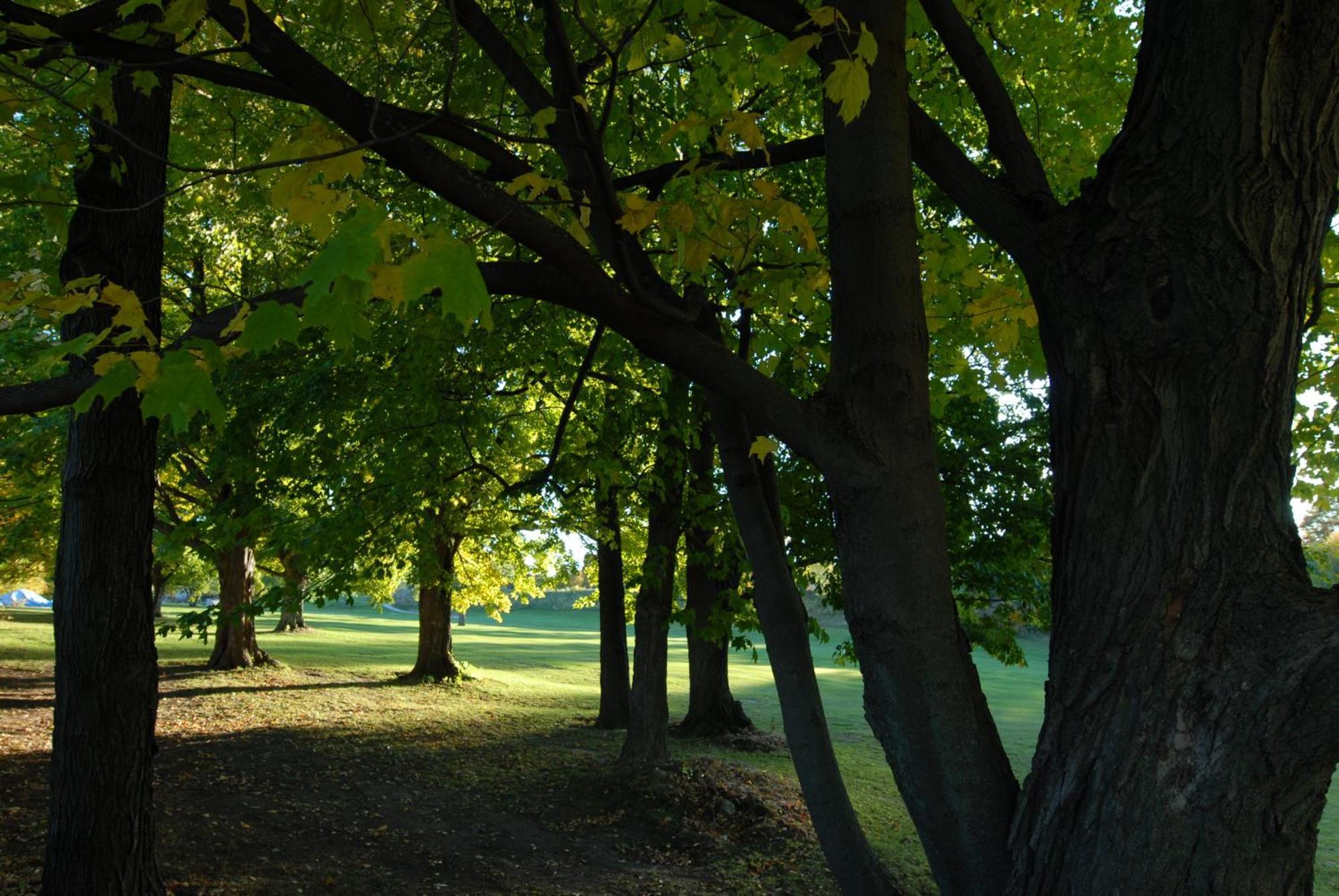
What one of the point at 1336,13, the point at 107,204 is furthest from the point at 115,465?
the point at 1336,13

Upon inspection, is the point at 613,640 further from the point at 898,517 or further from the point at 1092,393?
the point at 1092,393

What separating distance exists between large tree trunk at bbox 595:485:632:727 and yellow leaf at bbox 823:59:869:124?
39.4 feet

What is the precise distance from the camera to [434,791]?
1024 cm

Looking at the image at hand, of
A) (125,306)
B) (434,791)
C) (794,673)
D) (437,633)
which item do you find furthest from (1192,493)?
(437,633)

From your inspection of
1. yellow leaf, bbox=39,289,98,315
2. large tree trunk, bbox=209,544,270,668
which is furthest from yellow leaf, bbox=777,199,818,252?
large tree trunk, bbox=209,544,270,668

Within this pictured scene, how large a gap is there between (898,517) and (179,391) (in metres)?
1.83

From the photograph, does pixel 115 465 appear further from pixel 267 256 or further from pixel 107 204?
pixel 267 256

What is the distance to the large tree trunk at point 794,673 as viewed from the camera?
3.25 m

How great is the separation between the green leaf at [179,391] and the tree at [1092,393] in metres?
0.46

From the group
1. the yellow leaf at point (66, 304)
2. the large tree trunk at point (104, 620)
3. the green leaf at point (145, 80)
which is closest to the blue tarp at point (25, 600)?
the large tree trunk at point (104, 620)

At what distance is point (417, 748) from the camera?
12.7m

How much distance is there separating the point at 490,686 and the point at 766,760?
10133 millimetres

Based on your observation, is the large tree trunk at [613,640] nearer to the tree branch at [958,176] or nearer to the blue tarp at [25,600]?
the tree branch at [958,176]

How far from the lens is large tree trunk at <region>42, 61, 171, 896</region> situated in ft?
15.0
